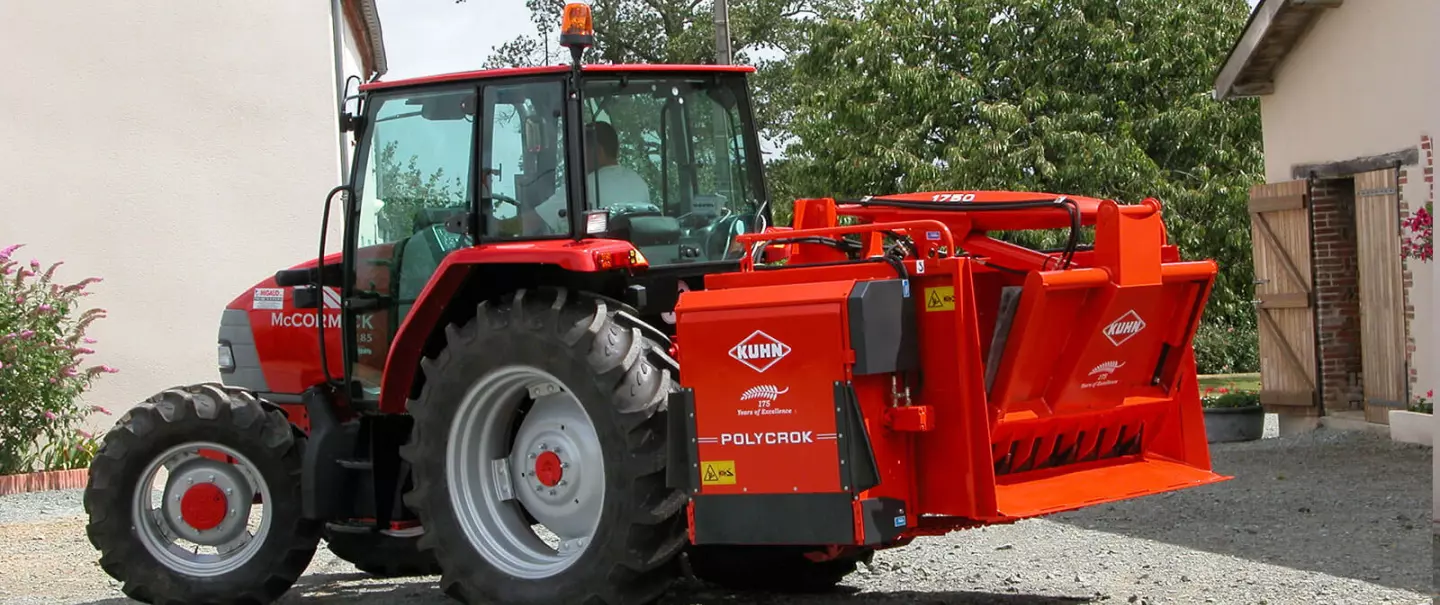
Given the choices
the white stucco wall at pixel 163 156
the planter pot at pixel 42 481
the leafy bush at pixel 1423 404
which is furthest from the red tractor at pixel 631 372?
the white stucco wall at pixel 163 156

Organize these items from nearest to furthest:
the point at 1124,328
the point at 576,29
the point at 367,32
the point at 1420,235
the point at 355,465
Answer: the point at 1124,328 → the point at 576,29 → the point at 355,465 → the point at 1420,235 → the point at 367,32

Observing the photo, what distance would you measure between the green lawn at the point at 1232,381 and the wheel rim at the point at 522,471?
1467cm

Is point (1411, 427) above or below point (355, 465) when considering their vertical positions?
below

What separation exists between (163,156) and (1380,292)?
10473 mm

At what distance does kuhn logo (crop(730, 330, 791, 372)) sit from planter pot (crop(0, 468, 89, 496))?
9412 millimetres

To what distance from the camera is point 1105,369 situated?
6.31 meters

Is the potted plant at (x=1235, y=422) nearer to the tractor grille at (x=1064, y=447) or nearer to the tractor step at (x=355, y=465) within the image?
the tractor grille at (x=1064, y=447)

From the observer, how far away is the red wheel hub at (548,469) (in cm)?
659

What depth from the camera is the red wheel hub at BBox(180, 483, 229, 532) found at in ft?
24.7

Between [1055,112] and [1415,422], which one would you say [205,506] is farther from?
[1055,112]

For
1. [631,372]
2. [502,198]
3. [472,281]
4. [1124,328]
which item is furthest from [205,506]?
[1124,328]

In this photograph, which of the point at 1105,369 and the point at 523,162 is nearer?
the point at 1105,369

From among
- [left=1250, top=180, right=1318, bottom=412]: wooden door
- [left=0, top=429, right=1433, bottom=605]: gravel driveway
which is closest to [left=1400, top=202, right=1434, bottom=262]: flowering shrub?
[left=0, top=429, right=1433, bottom=605]: gravel driveway

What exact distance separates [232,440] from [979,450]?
11.6 ft
